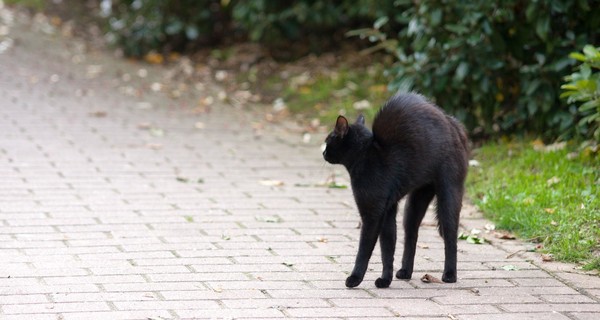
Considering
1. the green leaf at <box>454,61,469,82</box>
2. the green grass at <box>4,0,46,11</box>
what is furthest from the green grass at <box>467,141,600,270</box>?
the green grass at <box>4,0,46,11</box>

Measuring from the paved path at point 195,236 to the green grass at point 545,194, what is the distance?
22 centimetres

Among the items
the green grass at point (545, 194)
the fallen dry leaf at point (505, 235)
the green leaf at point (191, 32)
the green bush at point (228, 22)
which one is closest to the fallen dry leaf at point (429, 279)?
the green grass at point (545, 194)

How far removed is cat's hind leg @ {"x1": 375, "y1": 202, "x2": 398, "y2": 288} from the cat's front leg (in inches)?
4.8

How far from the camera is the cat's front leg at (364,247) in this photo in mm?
4984

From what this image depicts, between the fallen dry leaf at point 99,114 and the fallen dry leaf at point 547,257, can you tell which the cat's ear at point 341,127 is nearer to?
the fallen dry leaf at point 547,257

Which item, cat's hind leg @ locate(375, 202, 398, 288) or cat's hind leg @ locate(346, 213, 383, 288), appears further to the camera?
cat's hind leg @ locate(375, 202, 398, 288)

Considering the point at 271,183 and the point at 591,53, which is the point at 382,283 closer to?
the point at 591,53

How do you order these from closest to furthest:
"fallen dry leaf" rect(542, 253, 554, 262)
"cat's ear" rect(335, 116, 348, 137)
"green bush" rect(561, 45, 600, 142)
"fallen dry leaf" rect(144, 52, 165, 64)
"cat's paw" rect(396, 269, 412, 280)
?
"cat's ear" rect(335, 116, 348, 137) < "cat's paw" rect(396, 269, 412, 280) < "fallen dry leaf" rect(542, 253, 554, 262) < "green bush" rect(561, 45, 600, 142) < "fallen dry leaf" rect(144, 52, 165, 64)

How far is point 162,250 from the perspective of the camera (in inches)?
228

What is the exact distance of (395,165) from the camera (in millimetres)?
4984

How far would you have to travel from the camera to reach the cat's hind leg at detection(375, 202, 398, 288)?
5137mm

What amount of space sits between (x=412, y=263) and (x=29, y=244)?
230 cm

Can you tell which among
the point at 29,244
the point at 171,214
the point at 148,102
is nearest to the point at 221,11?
the point at 148,102

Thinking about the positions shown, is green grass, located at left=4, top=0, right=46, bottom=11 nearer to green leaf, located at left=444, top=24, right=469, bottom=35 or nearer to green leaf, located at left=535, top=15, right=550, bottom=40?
green leaf, located at left=444, top=24, right=469, bottom=35
